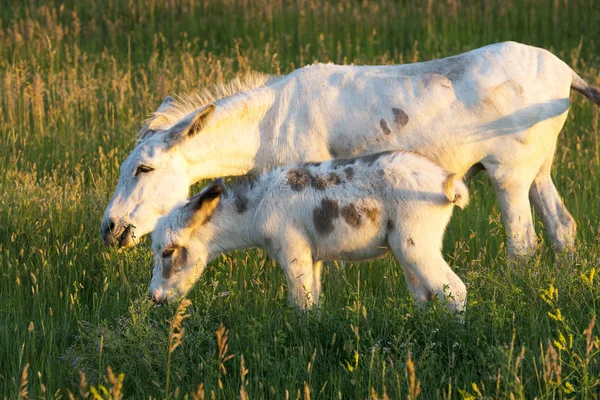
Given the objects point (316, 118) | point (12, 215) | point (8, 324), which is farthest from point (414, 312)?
point (12, 215)

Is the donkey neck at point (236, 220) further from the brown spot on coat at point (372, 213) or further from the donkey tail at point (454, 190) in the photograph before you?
the donkey tail at point (454, 190)

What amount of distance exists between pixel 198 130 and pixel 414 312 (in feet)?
7.62

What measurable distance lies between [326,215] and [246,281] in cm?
139

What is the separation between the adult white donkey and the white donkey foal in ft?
1.85

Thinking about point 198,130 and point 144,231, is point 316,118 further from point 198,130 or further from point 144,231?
point 144,231

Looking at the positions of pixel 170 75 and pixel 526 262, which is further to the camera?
pixel 170 75

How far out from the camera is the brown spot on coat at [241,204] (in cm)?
644

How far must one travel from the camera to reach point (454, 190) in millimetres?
5883

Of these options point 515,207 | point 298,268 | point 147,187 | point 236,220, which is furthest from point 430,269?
point 147,187

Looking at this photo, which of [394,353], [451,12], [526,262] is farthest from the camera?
[451,12]

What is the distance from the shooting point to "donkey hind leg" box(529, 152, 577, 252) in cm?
757

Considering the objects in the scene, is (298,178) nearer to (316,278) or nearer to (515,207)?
(316,278)

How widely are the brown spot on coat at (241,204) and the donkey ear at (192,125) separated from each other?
0.73 meters

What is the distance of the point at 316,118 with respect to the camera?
692 centimetres
